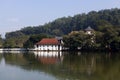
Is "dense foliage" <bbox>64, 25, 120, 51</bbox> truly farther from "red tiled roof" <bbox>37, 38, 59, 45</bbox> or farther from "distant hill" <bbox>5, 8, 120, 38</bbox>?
"distant hill" <bbox>5, 8, 120, 38</bbox>

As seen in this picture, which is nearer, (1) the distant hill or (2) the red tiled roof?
(2) the red tiled roof

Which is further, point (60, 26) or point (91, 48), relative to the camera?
point (60, 26)

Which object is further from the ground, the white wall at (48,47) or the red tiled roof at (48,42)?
the red tiled roof at (48,42)

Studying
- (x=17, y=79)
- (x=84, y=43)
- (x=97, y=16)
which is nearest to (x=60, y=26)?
(x=97, y=16)

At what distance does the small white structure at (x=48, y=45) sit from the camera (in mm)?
60188

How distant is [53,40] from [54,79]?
41.4 metres

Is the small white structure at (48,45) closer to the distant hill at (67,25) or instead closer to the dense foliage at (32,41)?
the dense foliage at (32,41)

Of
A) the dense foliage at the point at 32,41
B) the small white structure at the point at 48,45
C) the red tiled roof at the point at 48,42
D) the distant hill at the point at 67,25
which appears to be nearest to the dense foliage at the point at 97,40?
the small white structure at the point at 48,45

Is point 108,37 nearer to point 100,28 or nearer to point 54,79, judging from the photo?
point 100,28

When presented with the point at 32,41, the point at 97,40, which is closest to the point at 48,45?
the point at 32,41

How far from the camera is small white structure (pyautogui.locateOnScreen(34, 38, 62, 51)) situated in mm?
60188

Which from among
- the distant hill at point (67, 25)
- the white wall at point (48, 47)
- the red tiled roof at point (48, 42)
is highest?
the distant hill at point (67, 25)

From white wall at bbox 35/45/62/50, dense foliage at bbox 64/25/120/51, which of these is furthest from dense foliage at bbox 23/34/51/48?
dense foliage at bbox 64/25/120/51

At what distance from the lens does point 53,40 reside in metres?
61.2
